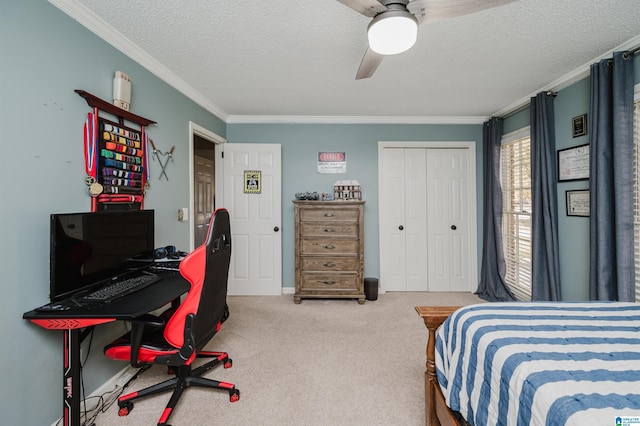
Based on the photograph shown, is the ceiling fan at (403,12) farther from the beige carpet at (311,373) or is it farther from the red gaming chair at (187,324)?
the beige carpet at (311,373)

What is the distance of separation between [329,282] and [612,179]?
290 centimetres

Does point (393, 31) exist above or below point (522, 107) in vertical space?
below

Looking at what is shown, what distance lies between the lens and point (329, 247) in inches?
144

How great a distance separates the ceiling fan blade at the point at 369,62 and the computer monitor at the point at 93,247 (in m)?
1.91

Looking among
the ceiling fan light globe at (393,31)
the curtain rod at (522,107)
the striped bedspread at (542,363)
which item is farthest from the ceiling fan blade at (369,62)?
the curtain rod at (522,107)

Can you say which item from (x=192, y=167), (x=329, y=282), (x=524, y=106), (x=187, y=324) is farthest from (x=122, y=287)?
(x=524, y=106)

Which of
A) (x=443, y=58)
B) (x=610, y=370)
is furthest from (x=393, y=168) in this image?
(x=610, y=370)

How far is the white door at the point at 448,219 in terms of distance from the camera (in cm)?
411

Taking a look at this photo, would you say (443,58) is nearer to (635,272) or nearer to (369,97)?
(369,97)

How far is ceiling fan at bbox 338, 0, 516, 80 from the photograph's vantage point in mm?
1262

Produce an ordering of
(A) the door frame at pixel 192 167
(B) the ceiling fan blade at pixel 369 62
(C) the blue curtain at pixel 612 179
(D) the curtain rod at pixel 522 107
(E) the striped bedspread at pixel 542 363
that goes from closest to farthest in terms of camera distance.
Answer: (E) the striped bedspread at pixel 542 363, (B) the ceiling fan blade at pixel 369 62, (C) the blue curtain at pixel 612 179, (D) the curtain rod at pixel 522 107, (A) the door frame at pixel 192 167

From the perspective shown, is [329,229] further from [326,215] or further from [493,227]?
[493,227]

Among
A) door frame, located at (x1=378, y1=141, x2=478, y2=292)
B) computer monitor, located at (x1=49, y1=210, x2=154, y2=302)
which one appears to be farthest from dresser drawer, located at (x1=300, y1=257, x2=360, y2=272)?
computer monitor, located at (x1=49, y1=210, x2=154, y2=302)

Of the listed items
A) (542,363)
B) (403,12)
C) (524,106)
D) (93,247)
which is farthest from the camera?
(524,106)
